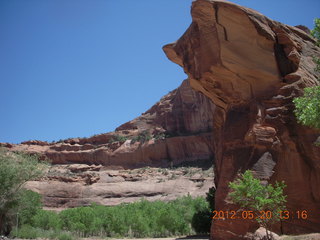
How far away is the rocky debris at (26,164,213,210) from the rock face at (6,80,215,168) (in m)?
8.36

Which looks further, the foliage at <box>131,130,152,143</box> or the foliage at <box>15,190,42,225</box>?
the foliage at <box>131,130,152,143</box>

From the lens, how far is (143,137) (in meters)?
71.6

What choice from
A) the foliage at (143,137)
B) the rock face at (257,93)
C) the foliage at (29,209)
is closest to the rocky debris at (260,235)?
the rock face at (257,93)

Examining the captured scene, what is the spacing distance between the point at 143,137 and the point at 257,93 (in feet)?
178

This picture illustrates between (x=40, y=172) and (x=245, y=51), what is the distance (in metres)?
17.0

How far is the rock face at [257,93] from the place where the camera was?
53.3 ft

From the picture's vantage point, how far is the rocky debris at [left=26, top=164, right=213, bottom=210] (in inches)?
1987

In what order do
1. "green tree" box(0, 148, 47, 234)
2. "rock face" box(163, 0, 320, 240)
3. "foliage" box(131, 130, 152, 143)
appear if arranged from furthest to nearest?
1. "foliage" box(131, 130, 152, 143)
2. "green tree" box(0, 148, 47, 234)
3. "rock face" box(163, 0, 320, 240)

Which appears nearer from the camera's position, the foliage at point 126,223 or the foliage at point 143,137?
the foliage at point 126,223

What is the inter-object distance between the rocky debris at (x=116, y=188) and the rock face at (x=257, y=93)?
1230 inches

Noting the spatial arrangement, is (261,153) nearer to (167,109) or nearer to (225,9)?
(225,9)

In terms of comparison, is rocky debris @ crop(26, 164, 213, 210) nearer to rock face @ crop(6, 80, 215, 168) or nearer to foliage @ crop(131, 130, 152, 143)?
rock face @ crop(6, 80, 215, 168)

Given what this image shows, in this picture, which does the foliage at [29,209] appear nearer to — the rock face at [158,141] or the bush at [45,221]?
the bush at [45,221]

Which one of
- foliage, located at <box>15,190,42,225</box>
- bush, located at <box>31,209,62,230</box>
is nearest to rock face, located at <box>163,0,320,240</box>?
foliage, located at <box>15,190,42,225</box>
